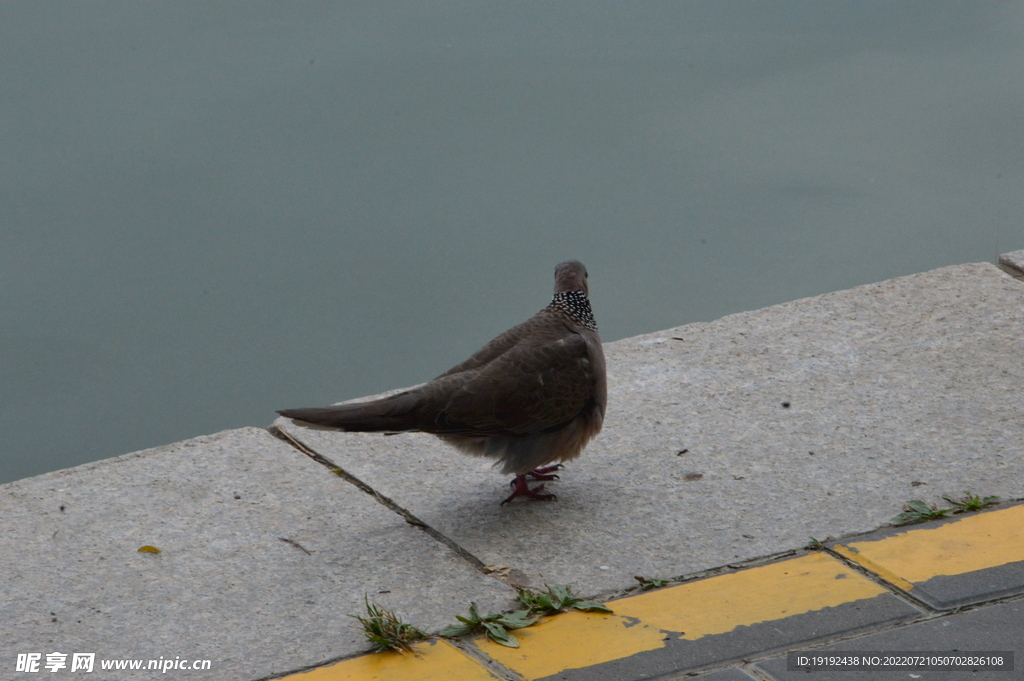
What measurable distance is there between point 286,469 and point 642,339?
173 centimetres

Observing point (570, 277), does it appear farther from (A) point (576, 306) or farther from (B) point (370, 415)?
(B) point (370, 415)

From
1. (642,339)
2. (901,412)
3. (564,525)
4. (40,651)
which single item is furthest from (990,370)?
(40,651)

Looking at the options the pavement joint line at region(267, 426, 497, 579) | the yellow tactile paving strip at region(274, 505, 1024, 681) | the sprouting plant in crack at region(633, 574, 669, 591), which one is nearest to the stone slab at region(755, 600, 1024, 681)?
the yellow tactile paving strip at region(274, 505, 1024, 681)

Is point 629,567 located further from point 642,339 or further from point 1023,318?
point 1023,318

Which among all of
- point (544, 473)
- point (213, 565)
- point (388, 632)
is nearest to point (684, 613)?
point (388, 632)

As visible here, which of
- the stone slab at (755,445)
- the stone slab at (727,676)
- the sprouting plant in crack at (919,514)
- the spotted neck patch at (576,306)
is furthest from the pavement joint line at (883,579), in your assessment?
the spotted neck patch at (576,306)

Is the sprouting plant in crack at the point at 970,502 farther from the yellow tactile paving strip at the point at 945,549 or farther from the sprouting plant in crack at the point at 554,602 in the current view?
the sprouting plant in crack at the point at 554,602

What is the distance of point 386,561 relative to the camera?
3.53m

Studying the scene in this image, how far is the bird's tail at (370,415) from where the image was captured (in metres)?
3.62

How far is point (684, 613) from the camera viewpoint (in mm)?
3203

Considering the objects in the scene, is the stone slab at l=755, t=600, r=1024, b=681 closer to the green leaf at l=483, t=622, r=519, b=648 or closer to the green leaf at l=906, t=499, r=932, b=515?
the green leaf at l=906, t=499, r=932, b=515

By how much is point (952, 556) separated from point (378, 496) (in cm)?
181

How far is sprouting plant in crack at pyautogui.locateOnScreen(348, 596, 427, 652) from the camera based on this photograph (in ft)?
10.1

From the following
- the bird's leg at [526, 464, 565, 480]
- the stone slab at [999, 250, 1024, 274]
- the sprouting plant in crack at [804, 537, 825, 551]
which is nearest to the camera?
the sprouting plant in crack at [804, 537, 825, 551]
